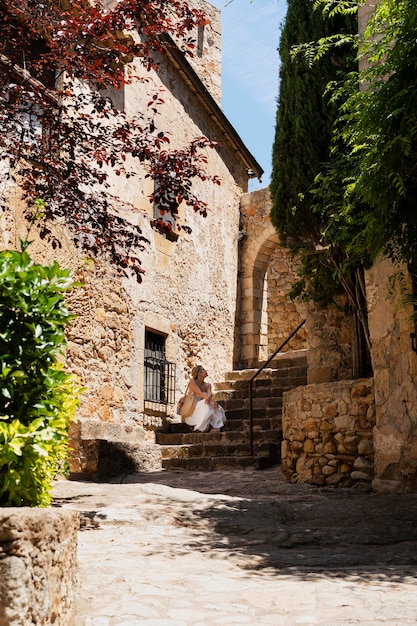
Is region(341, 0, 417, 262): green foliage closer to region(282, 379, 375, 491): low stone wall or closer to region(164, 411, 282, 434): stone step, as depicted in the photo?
region(282, 379, 375, 491): low stone wall

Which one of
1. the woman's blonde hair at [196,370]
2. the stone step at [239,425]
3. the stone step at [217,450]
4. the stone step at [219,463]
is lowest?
the stone step at [219,463]

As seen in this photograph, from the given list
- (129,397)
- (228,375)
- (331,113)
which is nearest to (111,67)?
(331,113)

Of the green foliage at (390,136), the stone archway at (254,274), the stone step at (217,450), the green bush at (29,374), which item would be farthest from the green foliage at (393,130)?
the stone archway at (254,274)

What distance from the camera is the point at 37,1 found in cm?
609

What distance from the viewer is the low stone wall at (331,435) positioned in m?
7.42

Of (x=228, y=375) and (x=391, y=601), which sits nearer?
(x=391, y=601)

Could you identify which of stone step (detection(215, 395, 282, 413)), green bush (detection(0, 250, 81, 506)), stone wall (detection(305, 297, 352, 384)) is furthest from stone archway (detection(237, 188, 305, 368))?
green bush (detection(0, 250, 81, 506))

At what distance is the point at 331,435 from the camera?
25.4ft

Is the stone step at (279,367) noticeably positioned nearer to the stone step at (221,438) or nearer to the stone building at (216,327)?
the stone building at (216,327)

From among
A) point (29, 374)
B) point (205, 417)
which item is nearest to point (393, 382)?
point (205, 417)

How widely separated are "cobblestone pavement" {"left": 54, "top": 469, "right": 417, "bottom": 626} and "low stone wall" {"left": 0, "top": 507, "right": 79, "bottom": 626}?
406mm

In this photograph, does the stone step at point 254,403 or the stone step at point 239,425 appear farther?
the stone step at point 254,403

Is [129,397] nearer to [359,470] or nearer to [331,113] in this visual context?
[359,470]

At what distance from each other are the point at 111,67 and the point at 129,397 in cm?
573
